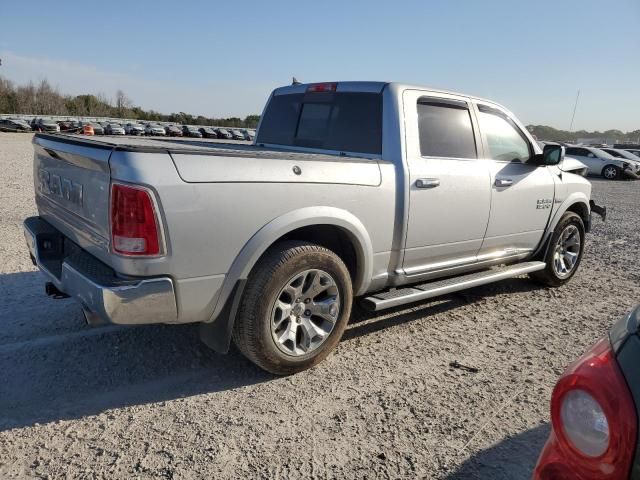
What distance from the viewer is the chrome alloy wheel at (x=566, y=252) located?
5.33m

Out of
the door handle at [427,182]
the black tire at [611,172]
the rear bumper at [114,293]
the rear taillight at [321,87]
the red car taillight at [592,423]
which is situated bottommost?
the rear bumper at [114,293]

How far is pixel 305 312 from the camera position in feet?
10.7

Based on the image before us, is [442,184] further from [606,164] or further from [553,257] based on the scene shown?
[606,164]

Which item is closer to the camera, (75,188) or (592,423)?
(592,423)

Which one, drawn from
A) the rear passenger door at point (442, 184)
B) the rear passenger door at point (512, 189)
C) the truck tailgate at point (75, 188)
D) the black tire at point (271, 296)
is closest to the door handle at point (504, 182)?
the rear passenger door at point (512, 189)

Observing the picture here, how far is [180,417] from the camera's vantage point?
2760 mm

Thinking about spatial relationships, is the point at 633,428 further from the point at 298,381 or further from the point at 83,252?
the point at 83,252

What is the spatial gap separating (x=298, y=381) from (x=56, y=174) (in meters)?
2.15

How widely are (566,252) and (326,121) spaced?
325cm

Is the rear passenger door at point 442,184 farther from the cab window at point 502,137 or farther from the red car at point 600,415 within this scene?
the red car at point 600,415

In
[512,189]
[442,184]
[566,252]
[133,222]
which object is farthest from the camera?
[566,252]

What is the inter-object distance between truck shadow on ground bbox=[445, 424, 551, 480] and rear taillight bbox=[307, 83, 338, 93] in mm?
3005

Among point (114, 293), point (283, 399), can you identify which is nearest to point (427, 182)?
point (283, 399)

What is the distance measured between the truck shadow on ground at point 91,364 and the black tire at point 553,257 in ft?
6.81
